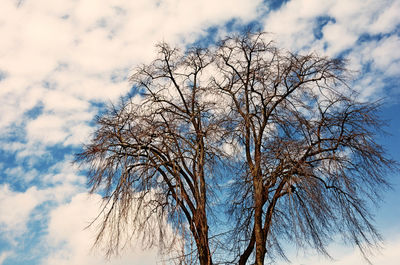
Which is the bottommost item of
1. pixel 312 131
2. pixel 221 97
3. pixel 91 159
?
pixel 91 159

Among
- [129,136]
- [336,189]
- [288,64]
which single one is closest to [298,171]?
[336,189]

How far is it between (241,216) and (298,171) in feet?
7.47

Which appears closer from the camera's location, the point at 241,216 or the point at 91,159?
the point at 91,159

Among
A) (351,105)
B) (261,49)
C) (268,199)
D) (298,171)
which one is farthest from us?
(261,49)

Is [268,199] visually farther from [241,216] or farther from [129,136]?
[129,136]

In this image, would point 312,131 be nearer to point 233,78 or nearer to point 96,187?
point 233,78

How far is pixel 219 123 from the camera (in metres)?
8.75

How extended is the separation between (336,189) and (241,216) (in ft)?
7.51

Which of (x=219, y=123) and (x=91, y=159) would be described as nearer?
(x=91, y=159)

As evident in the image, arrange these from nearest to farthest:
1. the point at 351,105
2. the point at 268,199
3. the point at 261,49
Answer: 1. the point at 351,105
2. the point at 268,199
3. the point at 261,49

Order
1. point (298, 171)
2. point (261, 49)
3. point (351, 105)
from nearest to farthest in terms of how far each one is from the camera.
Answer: point (298, 171) < point (351, 105) < point (261, 49)

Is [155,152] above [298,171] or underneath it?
above

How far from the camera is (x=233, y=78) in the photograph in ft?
32.2

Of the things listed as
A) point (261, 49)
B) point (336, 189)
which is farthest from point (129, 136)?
point (336, 189)
